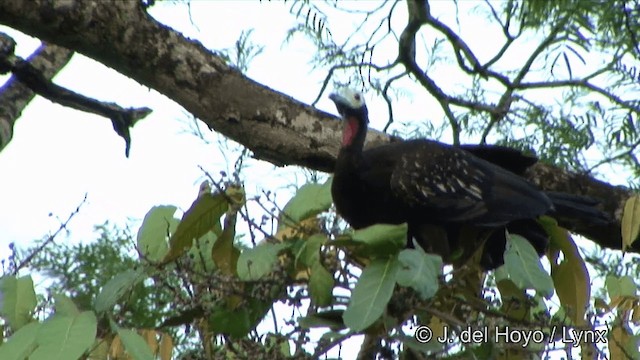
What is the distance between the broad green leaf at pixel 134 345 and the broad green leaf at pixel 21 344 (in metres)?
0.12

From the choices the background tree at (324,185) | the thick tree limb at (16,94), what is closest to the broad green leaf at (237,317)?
the background tree at (324,185)

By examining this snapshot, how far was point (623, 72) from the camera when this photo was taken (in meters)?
3.47

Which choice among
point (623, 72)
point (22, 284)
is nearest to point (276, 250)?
point (22, 284)

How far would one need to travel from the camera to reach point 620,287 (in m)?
2.07

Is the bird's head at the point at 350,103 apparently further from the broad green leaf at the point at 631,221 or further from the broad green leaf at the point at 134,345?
the broad green leaf at the point at 134,345

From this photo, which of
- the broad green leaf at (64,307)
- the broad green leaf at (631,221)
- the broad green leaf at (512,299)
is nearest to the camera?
the broad green leaf at (64,307)

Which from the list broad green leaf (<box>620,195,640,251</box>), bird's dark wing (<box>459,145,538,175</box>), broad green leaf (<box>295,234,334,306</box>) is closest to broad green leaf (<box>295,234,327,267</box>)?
broad green leaf (<box>295,234,334,306</box>)

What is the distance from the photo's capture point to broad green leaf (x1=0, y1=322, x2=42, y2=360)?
1669 mm

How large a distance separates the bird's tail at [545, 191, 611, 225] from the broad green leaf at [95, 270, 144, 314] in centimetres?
100

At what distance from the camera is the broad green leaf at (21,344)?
5.48 feet

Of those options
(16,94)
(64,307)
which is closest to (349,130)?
(64,307)

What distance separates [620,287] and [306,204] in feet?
1.88

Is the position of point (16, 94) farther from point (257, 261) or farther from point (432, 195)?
point (257, 261)

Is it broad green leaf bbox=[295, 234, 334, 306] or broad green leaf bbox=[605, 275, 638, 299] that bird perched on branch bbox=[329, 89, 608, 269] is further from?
broad green leaf bbox=[295, 234, 334, 306]
